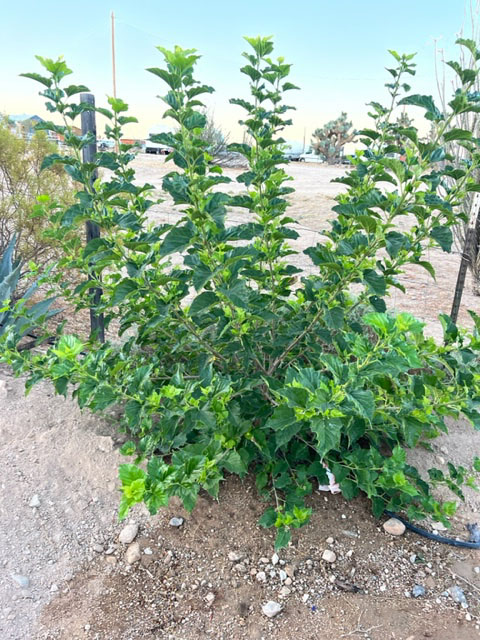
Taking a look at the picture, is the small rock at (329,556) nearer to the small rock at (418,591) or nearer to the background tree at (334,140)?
the small rock at (418,591)

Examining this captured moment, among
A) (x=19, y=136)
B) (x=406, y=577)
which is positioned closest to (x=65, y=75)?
(x=406, y=577)

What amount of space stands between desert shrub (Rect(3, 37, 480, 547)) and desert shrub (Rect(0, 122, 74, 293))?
6.85ft

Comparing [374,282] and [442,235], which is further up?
[442,235]

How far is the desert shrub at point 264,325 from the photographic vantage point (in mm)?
A: 1350

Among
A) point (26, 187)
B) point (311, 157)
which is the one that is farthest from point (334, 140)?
point (26, 187)

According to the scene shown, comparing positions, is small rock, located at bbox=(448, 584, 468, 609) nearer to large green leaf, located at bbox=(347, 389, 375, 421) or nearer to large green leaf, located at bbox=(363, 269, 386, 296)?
large green leaf, located at bbox=(347, 389, 375, 421)

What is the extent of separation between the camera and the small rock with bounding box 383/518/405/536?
6.55ft

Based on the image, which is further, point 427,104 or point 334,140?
point 334,140

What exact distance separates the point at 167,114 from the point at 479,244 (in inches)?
195

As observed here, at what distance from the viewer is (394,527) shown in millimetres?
1997

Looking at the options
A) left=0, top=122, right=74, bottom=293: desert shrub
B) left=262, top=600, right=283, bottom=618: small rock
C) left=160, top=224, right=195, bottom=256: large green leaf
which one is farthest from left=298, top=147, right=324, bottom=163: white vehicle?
left=262, top=600, right=283, bottom=618: small rock

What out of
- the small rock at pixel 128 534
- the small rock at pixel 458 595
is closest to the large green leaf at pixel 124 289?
the small rock at pixel 128 534

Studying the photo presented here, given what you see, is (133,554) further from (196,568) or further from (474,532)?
(474,532)

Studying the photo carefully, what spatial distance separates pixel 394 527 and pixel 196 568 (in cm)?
84
